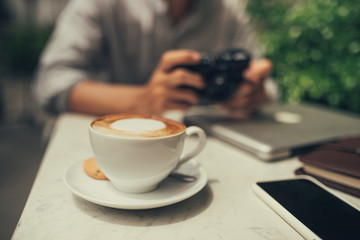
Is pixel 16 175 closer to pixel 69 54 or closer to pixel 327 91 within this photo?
pixel 69 54

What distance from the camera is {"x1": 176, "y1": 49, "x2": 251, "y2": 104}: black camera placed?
68cm

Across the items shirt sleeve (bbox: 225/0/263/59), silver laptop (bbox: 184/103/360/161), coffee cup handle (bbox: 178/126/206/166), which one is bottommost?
silver laptop (bbox: 184/103/360/161)

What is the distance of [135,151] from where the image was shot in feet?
1.09

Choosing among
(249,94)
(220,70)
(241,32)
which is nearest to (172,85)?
(220,70)

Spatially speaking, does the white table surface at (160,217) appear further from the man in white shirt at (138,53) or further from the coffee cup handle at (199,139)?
the man in white shirt at (138,53)

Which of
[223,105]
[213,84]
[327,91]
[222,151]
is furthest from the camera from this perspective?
[327,91]

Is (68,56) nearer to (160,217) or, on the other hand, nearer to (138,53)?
(138,53)

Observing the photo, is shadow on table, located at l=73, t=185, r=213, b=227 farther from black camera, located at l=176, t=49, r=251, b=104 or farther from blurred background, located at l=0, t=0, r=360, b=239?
blurred background, located at l=0, t=0, r=360, b=239

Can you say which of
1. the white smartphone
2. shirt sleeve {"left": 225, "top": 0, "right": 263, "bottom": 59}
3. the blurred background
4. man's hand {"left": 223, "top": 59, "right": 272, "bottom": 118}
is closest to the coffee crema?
the white smartphone

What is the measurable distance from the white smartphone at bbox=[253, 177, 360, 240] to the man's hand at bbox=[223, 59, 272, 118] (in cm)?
44

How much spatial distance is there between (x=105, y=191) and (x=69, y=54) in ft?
2.33

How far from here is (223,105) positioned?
879mm

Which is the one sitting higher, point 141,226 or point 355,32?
point 355,32

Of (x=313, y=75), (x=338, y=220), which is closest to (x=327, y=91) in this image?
(x=313, y=75)
